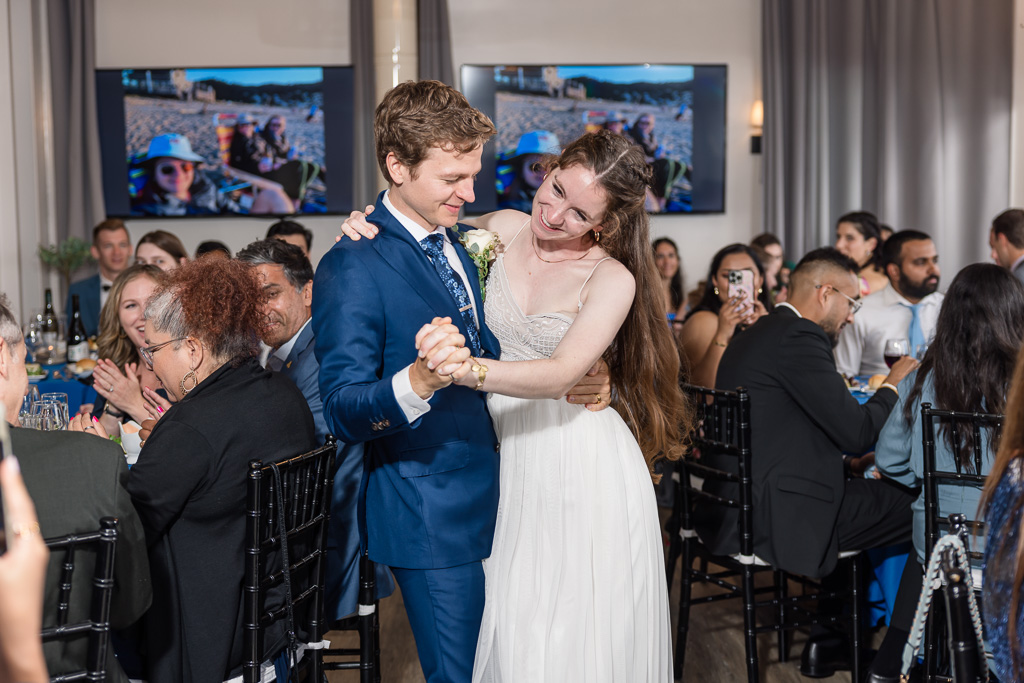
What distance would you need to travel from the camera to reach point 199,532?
6.39 ft

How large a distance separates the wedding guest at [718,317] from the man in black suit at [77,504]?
2621mm

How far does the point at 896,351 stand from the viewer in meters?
3.45

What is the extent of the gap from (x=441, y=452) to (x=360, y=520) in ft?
0.96

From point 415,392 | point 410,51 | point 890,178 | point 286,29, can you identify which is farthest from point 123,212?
point 415,392

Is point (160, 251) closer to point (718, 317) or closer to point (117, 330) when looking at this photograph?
point (117, 330)

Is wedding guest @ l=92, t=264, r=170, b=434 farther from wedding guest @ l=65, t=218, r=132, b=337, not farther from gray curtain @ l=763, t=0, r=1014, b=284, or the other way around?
gray curtain @ l=763, t=0, r=1014, b=284

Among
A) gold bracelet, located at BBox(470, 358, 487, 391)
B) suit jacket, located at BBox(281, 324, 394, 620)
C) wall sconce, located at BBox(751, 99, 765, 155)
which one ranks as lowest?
suit jacket, located at BBox(281, 324, 394, 620)

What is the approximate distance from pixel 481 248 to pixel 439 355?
64cm

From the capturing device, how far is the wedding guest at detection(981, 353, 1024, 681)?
4.09ft

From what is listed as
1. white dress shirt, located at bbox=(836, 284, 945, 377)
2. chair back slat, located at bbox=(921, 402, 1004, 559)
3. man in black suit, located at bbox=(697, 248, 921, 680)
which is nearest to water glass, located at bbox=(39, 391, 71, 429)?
man in black suit, located at bbox=(697, 248, 921, 680)

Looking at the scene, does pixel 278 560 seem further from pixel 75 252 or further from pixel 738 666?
pixel 75 252

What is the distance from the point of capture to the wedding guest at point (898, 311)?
463 centimetres

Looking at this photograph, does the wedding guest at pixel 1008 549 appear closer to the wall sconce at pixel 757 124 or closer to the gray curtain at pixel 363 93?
the gray curtain at pixel 363 93

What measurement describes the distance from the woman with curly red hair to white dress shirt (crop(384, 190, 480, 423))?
0.50 metres
